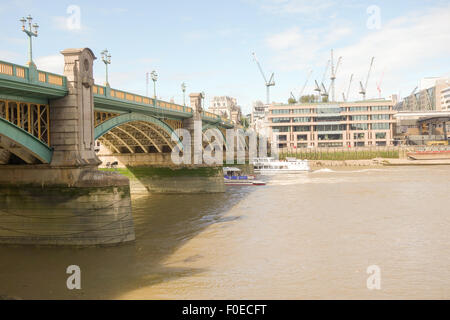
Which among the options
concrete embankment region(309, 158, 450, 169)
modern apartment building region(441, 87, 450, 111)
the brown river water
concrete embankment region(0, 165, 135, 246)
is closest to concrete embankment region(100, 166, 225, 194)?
the brown river water

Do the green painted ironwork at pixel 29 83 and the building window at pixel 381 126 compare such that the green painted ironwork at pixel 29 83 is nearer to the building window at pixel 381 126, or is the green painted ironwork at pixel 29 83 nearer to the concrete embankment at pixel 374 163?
the concrete embankment at pixel 374 163

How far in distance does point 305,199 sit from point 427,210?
10266mm

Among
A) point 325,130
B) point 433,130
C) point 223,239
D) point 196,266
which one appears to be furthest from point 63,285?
point 433,130

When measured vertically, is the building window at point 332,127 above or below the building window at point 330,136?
above

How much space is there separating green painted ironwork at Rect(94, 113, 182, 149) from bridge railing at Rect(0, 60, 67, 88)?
194 inches

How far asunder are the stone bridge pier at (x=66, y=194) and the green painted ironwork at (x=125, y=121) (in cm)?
395

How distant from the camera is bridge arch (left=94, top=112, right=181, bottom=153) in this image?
3278 cm

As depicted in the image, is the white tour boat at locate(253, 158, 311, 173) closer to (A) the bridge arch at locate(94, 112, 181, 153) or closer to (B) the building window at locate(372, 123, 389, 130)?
(A) the bridge arch at locate(94, 112, 181, 153)

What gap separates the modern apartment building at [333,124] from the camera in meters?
116

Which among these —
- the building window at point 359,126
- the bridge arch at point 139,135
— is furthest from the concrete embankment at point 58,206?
the building window at point 359,126

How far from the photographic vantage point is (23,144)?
1777 centimetres

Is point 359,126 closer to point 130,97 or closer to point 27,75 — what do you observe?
point 130,97

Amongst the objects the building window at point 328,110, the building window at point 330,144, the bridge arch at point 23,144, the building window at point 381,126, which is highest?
the building window at point 328,110

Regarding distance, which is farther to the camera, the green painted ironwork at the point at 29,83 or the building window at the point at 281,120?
the building window at the point at 281,120
